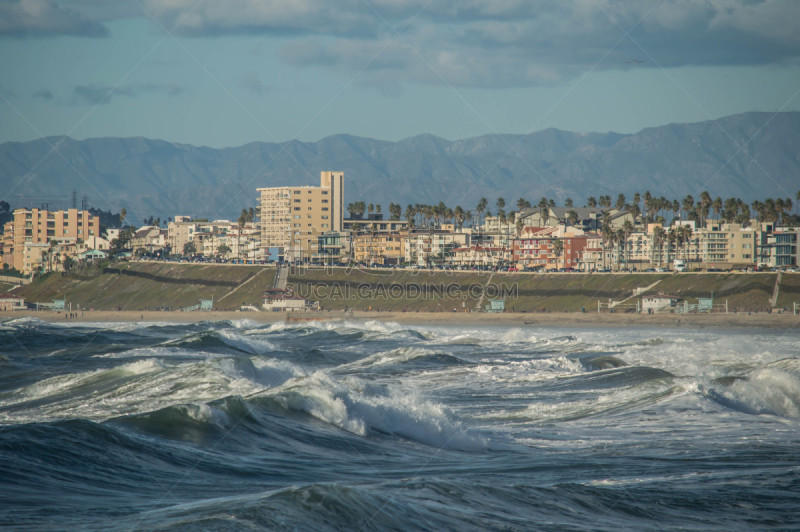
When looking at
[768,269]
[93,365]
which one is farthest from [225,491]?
[768,269]

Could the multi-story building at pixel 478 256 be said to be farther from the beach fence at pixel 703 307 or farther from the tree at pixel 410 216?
the beach fence at pixel 703 307

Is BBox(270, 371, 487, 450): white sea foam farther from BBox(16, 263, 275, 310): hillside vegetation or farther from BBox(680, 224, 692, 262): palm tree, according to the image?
BBox(680, 224, 692, 262): palm tree

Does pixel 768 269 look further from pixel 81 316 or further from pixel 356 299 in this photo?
pixel 81 316

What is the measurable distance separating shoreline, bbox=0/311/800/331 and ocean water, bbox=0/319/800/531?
5901cm

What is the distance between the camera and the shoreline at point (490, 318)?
3561 inches

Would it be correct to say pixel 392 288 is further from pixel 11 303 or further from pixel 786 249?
pixel 11 303

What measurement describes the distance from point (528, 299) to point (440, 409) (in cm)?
9730

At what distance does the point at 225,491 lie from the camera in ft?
45.9

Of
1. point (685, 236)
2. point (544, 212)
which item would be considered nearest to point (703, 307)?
point (685, 236)

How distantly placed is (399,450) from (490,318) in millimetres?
86904

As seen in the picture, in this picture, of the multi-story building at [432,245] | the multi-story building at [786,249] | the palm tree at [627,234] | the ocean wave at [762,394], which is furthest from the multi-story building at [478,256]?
the ocean wave at [762,394]

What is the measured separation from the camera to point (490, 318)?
104625 millimetres

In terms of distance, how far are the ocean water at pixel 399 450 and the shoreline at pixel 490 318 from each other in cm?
5901

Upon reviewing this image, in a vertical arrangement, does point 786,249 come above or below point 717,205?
below
